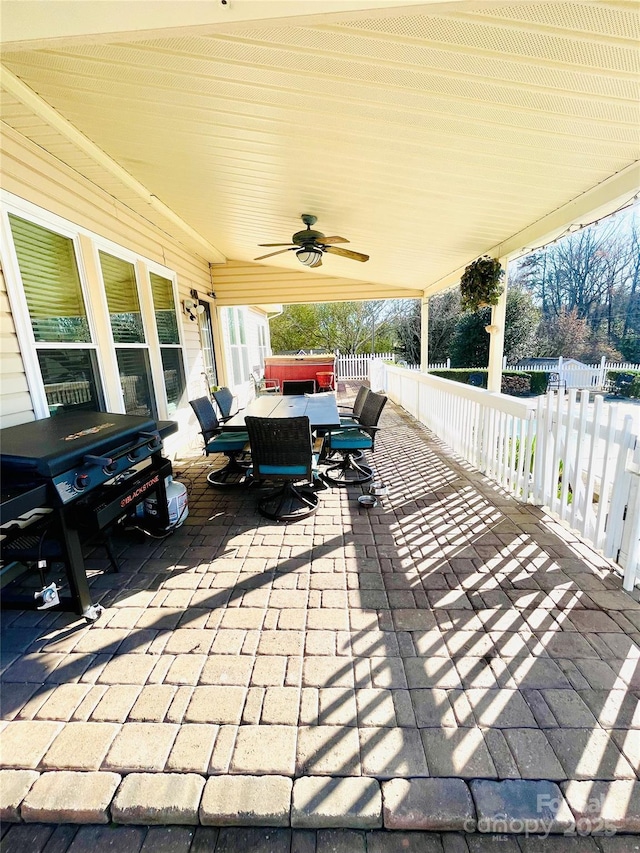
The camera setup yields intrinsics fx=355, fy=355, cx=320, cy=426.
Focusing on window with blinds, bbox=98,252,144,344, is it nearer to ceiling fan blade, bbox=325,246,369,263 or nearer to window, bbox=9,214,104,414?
window, bbox=9,214,104,414

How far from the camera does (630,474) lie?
210 cm

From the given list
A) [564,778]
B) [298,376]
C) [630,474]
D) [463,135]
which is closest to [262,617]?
[564,778]

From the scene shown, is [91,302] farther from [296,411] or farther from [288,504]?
[288,504]

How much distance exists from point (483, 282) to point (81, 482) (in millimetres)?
4423

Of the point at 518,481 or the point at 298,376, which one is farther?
the point at 298,376

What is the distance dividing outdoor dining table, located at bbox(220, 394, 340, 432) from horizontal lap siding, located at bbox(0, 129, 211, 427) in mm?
1723

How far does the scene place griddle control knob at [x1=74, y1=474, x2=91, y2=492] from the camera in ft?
6.23

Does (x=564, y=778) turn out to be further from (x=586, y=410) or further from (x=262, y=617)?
(x=586, y=410)

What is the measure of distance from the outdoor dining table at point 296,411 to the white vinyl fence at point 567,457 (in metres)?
1.67

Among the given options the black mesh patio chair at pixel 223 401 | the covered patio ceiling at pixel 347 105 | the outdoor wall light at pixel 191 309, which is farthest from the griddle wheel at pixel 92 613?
the outdoor wall light at pixel 191 309

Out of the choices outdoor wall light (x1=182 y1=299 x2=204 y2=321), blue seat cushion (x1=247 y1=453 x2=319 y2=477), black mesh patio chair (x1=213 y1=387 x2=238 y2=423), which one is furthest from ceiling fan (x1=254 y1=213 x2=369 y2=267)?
blue seat cushion (x1=247 y1=453 x2=319 y2=477)

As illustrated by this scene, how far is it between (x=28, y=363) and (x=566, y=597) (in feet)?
12.8

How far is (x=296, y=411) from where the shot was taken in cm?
414

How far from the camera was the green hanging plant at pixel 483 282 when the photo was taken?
415 cm
